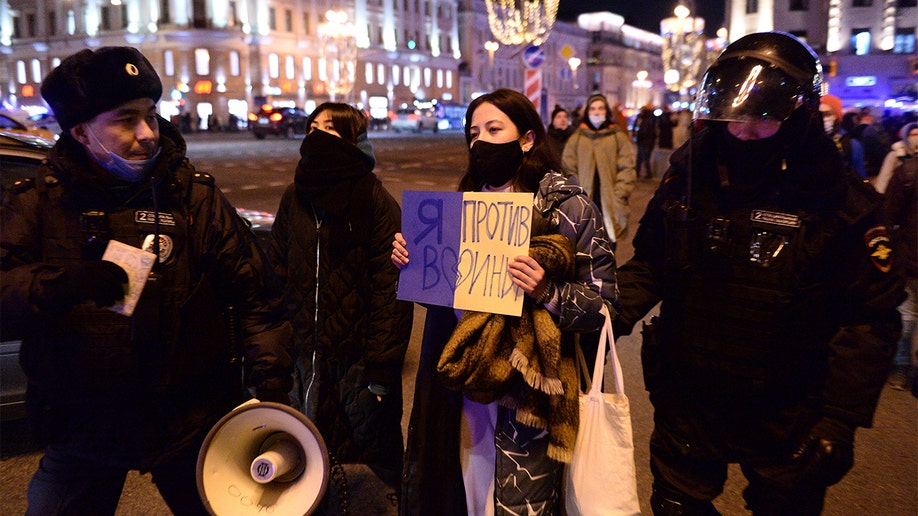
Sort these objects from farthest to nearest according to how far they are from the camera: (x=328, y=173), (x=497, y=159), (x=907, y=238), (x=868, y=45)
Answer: (x=868, y=45) → (x=907, y=238) → (x=328, y=173) → (x=497, y=159)

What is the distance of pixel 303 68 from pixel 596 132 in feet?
228

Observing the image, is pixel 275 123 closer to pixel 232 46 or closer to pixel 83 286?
pixel 232 46

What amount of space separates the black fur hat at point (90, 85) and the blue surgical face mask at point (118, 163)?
0.07 metres

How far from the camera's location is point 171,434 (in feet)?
7.93

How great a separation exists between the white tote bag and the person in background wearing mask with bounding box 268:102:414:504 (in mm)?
1122

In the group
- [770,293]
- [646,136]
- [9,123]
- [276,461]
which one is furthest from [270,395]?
[646,136]

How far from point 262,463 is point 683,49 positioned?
3659 centimetres

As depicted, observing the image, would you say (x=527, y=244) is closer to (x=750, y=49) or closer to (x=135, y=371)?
(x=750, y=49)

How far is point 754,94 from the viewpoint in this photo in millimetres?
2354

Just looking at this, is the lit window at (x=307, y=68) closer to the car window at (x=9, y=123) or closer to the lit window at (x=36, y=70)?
the lit window at (x=36, y=70)

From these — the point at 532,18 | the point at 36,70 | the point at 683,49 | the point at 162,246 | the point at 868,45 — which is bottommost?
the point at 162,246

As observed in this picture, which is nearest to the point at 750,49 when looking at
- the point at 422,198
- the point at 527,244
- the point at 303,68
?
the point at 527,244

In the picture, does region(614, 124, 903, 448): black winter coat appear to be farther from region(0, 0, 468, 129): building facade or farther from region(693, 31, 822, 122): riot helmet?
region(0, 0, 468, 129): building facade

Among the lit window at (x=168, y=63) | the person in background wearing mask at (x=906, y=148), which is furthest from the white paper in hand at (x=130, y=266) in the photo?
the lit window at (x=168, y=63)
